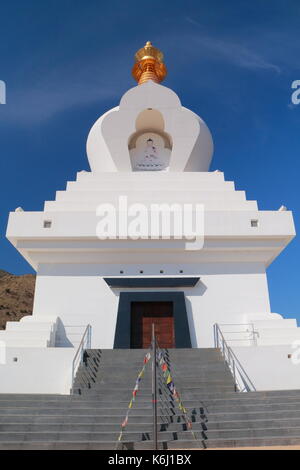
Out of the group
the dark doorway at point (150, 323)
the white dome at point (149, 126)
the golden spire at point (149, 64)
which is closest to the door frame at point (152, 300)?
the dark doorway at point (150, 323)

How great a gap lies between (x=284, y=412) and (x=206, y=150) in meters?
12.1

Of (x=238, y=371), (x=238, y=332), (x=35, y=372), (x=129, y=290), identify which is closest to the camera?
(x=238, y=371)

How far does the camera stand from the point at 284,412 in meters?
7.90

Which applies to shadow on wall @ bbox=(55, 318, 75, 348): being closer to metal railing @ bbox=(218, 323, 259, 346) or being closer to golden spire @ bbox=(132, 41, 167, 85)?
metal railing @ bbox=(218, 323, 259, 346)

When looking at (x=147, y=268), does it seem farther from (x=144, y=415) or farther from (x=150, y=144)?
(x=150, y=144)

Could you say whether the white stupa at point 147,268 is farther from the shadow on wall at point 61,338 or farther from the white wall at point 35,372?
the white wall at point 35,372

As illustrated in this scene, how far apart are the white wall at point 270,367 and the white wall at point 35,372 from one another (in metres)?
4.76

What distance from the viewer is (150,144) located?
17.3m

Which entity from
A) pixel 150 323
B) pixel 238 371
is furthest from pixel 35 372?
pixel 238 371

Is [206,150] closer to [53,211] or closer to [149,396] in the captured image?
[53,211]

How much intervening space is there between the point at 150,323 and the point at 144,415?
16.6ft

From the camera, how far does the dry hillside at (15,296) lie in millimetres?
38594

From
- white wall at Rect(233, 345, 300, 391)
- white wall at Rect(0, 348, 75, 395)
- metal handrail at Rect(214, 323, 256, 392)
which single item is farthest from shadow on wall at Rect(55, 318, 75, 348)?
white wall at Rect(233, 345, 300, 391)

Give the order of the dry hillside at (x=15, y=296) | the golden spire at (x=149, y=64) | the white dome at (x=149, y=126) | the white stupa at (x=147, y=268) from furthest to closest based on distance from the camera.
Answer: the dry hillside at (x=15, y=296) → the golden spire at (x=149, y=64) → the white dome at (x=149, y=126) → the white stupa at (x=147, y=268)
